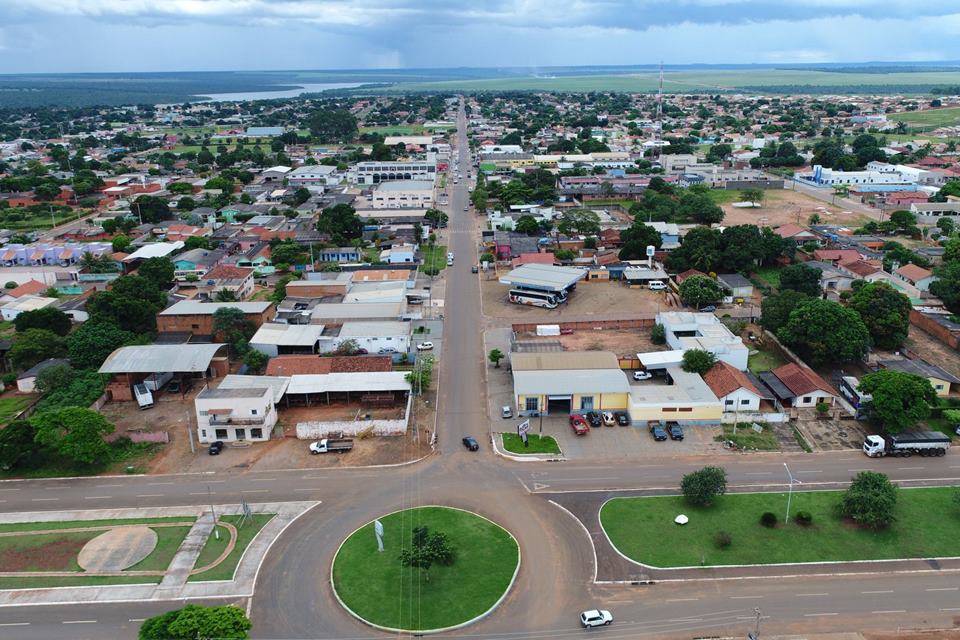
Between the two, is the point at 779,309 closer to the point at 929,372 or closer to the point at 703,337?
the point at 703,337

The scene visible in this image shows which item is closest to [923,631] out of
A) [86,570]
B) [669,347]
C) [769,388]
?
[769,388]

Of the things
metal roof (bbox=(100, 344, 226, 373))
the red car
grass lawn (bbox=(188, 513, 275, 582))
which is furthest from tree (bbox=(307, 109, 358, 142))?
grass lawn (bbox=(188, 513, 275, 582))

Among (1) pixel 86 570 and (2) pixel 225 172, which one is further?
(2) pixel 225 172

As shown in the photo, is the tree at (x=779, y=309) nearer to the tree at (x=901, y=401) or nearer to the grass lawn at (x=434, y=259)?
the tree at (x=901, y=401)

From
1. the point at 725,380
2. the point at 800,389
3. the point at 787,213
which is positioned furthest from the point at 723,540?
the point at 787,213

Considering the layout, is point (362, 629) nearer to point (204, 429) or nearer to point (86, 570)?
point (86, 570)

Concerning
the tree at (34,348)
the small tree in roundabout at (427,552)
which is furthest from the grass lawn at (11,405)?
the small tree in roundabout at (427,552)
